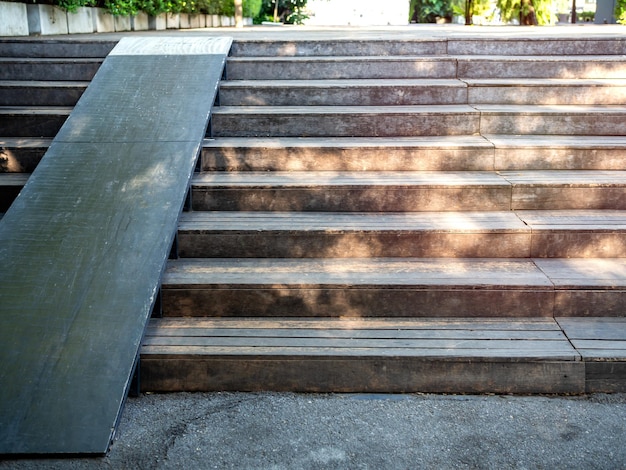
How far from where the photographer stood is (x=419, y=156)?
4457 mm

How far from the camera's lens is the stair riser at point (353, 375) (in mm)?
3145

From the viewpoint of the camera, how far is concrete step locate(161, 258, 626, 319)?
3.48m

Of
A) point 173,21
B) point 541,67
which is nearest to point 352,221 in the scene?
point 541,67

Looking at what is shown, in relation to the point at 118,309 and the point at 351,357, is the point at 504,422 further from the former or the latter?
the point at 118,309

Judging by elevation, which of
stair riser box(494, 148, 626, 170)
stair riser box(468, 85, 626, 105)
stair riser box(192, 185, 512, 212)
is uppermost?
stair riser box(468, 85, 626, 105)

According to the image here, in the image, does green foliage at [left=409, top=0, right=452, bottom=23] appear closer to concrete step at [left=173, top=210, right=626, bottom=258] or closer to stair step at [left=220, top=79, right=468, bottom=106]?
stair step at [left=220, top=79, right=468, bottom=106]

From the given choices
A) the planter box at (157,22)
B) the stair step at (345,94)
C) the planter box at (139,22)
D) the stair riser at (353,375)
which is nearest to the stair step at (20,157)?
the stair step at (345,94)

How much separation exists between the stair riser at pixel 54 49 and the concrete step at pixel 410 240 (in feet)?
8.14

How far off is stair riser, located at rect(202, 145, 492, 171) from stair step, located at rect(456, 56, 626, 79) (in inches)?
44.6

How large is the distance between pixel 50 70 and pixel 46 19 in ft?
7.55

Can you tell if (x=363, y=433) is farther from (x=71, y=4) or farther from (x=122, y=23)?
(x=122, y=23)

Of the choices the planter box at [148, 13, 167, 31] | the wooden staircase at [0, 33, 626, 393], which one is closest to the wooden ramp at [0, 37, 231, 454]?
the wooden staircase at [0, 33, 626, 393]

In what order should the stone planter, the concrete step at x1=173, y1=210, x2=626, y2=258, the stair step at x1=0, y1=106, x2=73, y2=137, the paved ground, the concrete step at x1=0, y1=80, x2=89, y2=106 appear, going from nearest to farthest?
the paved ground → the concrete step at x1=173, y1=210, x2=626, y2=258 → the stair step at x1=0, y1=106, x2=73, y2=137 → the concrete step at x1=0, y1=80, x2=89, y2=106 → the stone planter

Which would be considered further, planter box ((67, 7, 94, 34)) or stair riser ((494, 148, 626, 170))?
planter box ((67, 7, 94, 34))
